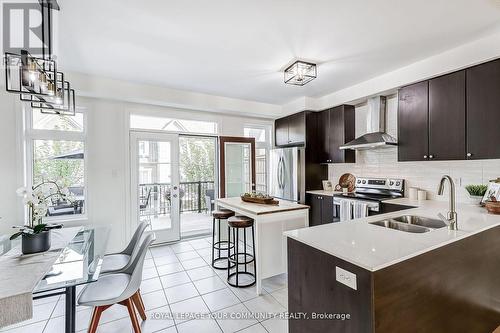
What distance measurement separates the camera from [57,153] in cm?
348

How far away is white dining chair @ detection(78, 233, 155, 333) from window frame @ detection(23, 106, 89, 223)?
6.86ft

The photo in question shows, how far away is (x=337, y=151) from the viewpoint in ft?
13.7

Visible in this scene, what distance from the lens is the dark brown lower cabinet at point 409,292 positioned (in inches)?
44.8

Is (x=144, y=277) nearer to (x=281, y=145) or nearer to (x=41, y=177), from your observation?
(x=41, y=177)

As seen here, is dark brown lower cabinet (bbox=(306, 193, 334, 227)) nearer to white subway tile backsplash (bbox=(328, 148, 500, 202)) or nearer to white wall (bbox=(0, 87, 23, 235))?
white subway tile backsplash (bbox=(328, 148, 500, 202))

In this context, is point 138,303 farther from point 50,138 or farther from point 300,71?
point 300,71

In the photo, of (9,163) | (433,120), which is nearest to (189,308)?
(9,163)

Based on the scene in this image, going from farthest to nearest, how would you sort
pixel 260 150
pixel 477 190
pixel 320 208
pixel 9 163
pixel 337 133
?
pixel 260 150 → pixel 337 133 → pixel 320 208 → pixel 9 163 → pixel 477 190

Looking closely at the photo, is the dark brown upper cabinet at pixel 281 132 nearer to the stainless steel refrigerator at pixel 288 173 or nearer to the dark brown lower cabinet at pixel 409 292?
the stainless steel refrigerator at pixel 288 173

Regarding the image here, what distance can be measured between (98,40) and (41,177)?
7.43 ft

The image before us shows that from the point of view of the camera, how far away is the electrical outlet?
119 cm

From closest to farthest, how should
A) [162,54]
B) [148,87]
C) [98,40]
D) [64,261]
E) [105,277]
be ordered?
1. [64,261]
2. [105,277]
3. [98,40]
4. [162,54]
5. [148,87]

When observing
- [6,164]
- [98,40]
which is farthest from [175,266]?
[98,40]

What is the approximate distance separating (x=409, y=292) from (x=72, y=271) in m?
2.15
